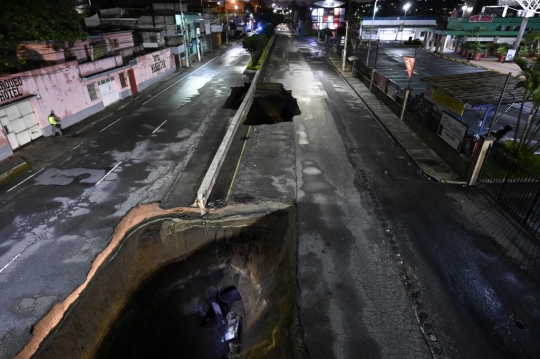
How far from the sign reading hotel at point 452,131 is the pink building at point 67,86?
2209 cm

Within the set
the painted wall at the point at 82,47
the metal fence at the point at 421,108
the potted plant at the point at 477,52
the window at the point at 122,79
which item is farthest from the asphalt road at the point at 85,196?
the potted plant at the point at 477,52

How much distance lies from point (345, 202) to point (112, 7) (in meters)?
52.3

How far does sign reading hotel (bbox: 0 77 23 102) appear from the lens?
49.5ft

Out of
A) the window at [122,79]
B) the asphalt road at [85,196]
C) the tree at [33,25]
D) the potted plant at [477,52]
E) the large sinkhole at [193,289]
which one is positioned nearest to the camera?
the asphalt road at [85,196]

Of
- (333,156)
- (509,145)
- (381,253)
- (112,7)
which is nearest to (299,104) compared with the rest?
(333,156)

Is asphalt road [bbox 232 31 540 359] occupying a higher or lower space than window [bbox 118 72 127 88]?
lower

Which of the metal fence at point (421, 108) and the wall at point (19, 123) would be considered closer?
the metal fence at point (421, 108)

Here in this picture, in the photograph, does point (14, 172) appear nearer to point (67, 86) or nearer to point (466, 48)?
point (67, 86)

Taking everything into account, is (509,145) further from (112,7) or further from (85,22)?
(112,7)

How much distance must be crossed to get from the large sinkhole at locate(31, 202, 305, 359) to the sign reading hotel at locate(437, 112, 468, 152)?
27.7 ft

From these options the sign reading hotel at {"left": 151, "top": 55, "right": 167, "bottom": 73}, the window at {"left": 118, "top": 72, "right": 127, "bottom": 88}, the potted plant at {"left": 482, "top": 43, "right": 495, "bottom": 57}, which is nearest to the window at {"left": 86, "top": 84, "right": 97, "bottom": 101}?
the window at {"left": 118, "top": 72, "right": 127, "bottom": 88}

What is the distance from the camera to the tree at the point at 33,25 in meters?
14.6

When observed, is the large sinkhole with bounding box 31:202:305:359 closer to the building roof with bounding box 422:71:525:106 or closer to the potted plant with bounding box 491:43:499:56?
the building roof with bounding box 422:71:525:106

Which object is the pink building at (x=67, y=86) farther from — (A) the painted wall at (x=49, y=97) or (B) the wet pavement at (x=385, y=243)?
(B) the wet pavement at (x=385, y=243)
